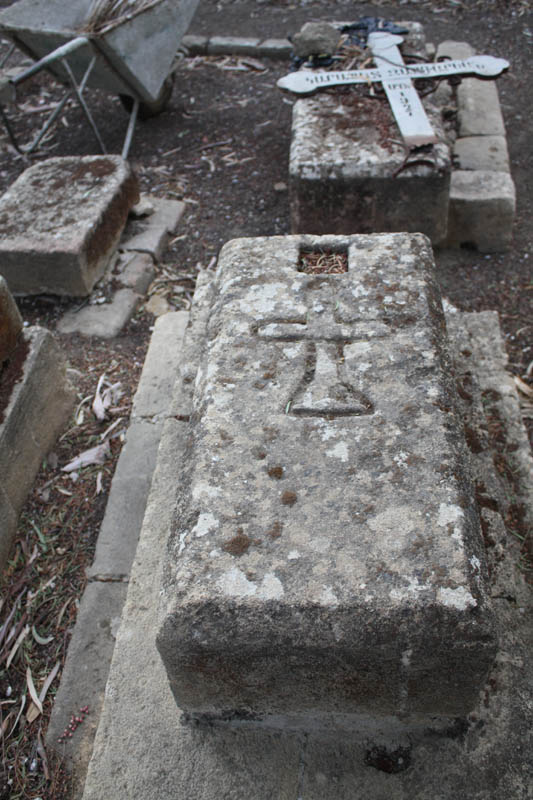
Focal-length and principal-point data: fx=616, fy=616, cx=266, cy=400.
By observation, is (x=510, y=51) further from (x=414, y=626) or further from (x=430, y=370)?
(x=414, y=626)

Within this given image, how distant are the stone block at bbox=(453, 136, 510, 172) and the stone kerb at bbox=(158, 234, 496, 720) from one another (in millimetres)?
2590

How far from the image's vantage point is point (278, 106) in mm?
5348

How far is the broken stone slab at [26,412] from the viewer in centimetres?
237

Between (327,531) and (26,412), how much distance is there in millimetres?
1619

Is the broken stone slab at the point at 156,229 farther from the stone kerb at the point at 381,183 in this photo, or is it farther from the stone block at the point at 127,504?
the stone block at the point at 127,504

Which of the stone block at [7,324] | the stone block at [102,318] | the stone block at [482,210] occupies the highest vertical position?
the stone block at [7,324]


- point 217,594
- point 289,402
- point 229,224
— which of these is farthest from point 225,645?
point 229,224

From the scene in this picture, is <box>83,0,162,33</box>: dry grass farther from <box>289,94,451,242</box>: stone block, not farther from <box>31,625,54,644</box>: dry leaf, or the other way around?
<box>31,625,54,644</box>: dry leaf

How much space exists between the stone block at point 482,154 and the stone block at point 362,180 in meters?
0.52

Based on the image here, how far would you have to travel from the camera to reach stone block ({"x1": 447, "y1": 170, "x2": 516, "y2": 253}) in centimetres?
356

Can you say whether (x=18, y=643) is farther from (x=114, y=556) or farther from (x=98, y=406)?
(x=98, y=406)

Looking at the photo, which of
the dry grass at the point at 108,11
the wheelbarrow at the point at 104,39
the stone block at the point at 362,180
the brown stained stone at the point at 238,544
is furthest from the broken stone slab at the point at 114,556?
the dry grass at the point at 108,11

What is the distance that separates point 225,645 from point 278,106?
5.11 metres

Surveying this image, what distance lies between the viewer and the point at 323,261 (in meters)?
2.01
